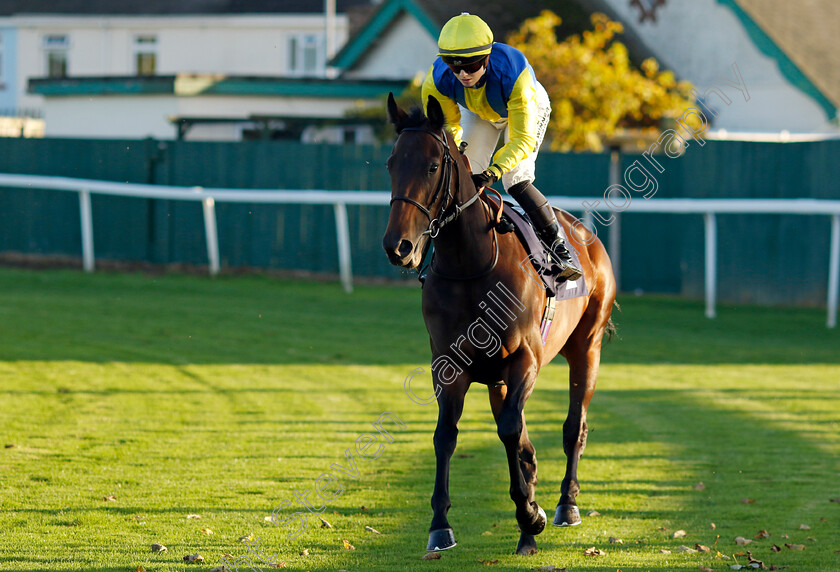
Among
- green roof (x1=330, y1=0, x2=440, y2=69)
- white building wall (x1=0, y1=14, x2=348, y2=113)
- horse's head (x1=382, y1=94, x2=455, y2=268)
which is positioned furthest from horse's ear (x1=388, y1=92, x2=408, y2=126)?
white building wall (x1=0, y1=14, x2=348, y2=113)

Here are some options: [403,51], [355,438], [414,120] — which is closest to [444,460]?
[414,120]

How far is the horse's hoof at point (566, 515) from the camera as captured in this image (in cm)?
570

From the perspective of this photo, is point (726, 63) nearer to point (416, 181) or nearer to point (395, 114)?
point (395, 114)

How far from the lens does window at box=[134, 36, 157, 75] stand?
114 feet

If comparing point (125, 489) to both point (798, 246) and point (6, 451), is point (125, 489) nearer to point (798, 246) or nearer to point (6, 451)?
point (6, 451)

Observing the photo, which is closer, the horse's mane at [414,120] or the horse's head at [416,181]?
the horse's head at [416,181]

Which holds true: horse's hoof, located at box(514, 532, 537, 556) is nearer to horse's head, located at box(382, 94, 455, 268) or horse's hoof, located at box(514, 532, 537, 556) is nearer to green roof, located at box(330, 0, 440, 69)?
horse's head, located at box(382, 94, 455, 268)

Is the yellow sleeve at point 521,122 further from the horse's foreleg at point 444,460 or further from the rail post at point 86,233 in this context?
the rail post at point 86,233

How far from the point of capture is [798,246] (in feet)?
45.8

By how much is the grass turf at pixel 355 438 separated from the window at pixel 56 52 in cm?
2393

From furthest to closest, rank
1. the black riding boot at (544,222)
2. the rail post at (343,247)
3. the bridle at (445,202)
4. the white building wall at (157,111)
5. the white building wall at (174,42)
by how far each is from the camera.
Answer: the white building wall at (174,42), the white building wall at (157,111), the rail post at (343,247), the black riding boot at (544,222), the bridle at (445,202)

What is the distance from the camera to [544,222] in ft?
18.7

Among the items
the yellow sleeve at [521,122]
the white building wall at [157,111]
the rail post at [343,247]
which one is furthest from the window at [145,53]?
the yellow sleeve at [521,122]

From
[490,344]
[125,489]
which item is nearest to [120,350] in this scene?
[125,489]
